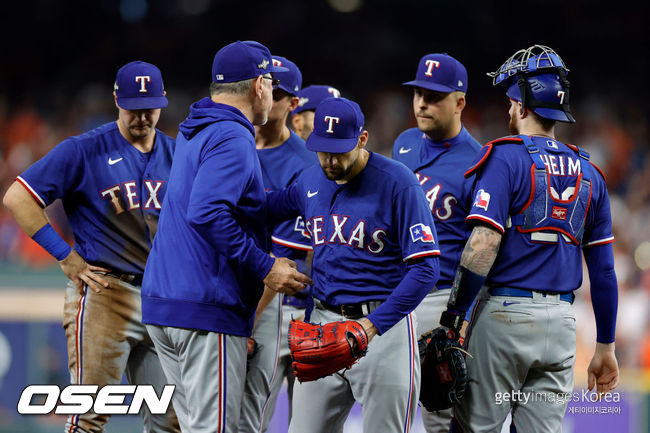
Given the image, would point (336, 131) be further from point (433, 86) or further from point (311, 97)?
point (311, 97)

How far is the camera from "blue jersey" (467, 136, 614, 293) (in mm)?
3801

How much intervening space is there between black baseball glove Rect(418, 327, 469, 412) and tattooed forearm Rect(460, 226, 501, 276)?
37cm

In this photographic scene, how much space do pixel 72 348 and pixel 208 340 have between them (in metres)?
1.37

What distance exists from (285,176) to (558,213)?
1.73m

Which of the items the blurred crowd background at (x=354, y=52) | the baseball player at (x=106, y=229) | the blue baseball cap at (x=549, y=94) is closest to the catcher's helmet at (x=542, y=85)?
the blue baseball cap at (x=549, y=94)

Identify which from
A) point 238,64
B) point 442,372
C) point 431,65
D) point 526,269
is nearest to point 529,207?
point 526,269

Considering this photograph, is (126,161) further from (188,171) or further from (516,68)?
(516,68)

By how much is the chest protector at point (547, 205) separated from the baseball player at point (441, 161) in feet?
2.58

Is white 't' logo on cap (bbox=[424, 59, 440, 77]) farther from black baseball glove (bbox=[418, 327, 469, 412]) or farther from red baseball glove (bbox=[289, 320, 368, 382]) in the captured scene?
Answer: red baseball glove (bbox=[289, 320, 368, 382])

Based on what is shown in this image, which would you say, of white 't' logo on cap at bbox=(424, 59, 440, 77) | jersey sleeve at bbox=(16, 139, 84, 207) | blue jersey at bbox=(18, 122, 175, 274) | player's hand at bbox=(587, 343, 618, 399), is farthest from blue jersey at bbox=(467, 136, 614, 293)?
jersey sleeve at bbox=(16, 139, 84, 207)

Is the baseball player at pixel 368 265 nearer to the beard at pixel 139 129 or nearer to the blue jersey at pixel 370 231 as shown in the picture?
the blue jersey at pixel 370 231

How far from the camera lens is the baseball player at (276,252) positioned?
429 centimetres

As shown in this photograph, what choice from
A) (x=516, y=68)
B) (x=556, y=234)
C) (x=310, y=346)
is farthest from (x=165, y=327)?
(x=516, y=68)

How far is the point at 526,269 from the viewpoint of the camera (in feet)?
12.6
